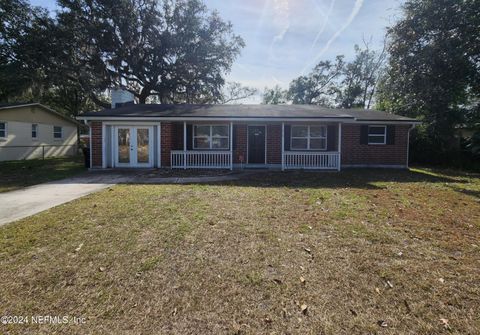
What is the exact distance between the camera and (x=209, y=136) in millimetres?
14367

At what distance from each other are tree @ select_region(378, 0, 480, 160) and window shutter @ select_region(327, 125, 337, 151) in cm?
814

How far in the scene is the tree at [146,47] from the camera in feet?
67.4

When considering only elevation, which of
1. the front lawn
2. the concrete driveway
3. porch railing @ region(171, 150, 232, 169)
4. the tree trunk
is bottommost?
the front lawn

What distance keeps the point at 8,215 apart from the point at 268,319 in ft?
19.5

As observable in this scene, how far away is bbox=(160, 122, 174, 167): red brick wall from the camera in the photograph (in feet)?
43.7

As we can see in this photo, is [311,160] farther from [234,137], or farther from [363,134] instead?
[234,137]

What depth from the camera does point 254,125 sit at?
1438cm

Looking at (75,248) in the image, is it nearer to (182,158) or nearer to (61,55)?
(182,158)

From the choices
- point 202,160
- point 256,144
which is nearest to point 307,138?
point 256,144

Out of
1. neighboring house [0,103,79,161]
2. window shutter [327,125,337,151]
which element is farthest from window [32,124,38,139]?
window shutter [327,125,337,151]

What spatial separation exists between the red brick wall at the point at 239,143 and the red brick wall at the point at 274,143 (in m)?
1.28

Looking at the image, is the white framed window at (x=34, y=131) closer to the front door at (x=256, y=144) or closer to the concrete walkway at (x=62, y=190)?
the concrete walkway at (x=62, y=190)

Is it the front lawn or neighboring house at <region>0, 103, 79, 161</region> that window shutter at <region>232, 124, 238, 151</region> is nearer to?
the front lawn

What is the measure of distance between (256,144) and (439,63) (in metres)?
13.6
